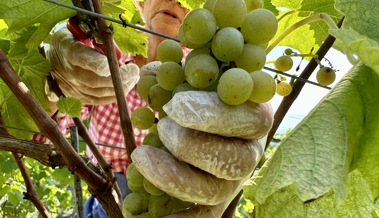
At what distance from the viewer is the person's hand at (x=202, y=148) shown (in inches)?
21.0

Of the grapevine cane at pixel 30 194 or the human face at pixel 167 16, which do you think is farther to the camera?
the human face at pixel 167 16

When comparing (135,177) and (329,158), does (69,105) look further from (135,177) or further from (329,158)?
(329,158)

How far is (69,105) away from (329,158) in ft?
2.06

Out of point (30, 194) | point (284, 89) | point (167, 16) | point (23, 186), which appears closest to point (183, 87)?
point (284, 89)

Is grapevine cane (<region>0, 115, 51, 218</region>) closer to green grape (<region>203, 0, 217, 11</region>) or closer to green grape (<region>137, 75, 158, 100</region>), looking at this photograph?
green grape (<region>137, 75, 158, 100</region>)

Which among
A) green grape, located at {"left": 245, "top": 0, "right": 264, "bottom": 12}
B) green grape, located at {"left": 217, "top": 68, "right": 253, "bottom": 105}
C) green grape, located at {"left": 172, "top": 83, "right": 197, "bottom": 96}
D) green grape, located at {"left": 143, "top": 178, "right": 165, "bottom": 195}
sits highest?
green grape, located at {"left": 245, "top": 0, "right": 264, "bottom": 12}

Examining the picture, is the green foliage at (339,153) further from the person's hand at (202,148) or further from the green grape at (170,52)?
the green grape at (170,52)

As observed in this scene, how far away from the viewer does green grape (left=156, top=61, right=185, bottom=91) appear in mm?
614

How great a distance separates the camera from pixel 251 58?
0.57 metres

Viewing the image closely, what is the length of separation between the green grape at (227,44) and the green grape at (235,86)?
1.2 inches

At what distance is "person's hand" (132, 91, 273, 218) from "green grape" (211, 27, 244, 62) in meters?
0.05

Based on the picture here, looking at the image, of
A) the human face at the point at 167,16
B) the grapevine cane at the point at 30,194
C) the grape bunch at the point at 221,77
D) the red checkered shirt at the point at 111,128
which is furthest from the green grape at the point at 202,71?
the red checkered shirt at the point at 111,128

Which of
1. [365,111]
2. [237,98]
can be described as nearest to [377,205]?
[365,111]

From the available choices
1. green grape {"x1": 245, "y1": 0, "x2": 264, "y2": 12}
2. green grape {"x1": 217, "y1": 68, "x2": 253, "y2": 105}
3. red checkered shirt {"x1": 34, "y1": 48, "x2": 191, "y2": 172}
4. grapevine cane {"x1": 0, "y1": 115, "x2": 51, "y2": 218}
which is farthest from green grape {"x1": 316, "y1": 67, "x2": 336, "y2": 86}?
red checkered shirt {"x1": 34, "y1": 48, "x2": 191, "y2": 172}
